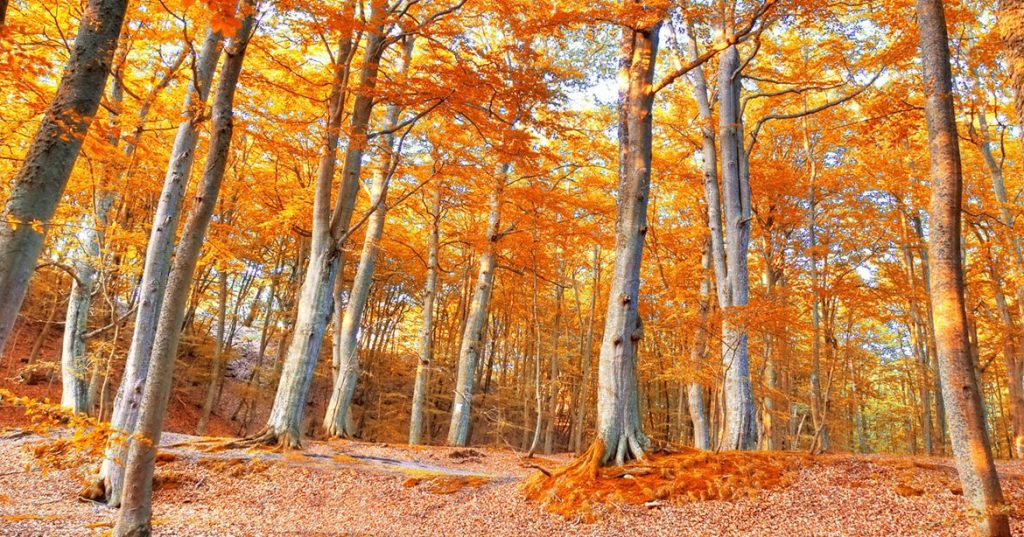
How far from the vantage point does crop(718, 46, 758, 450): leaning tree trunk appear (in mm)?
7000

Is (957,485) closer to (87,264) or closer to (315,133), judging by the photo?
(315,133)

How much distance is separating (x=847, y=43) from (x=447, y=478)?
8965mm

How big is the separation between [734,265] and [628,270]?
103 inches

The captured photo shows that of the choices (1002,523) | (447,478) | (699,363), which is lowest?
(447,478)

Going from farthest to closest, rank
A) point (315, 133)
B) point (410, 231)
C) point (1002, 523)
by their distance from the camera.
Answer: point (410, 231), point (315, 133), point (1002, 523)

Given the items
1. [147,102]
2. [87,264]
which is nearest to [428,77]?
[147,102]

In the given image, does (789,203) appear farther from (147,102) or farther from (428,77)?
(147,102)

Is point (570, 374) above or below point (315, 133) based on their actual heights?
below

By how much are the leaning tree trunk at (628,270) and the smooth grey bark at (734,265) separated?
1556mm

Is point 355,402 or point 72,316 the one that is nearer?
point 72,316

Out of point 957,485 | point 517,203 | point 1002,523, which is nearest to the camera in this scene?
point 1002,523

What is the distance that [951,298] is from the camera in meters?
3.91

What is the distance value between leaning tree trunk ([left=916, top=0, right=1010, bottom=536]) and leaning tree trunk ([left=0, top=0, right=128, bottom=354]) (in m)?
5.39

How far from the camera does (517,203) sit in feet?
38.5
